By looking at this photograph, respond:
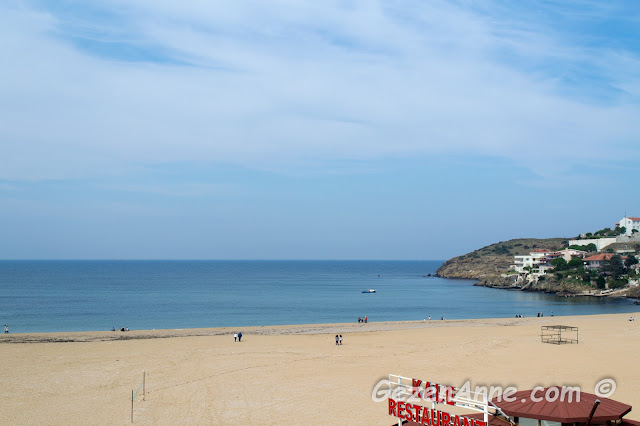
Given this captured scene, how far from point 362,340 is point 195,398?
74.6 feet

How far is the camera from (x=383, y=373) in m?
29.4

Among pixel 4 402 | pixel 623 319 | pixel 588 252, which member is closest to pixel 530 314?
pixel 623 319

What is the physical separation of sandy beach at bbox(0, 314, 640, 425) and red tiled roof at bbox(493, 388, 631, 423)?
8.84 meters

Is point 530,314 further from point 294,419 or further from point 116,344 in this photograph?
point 294,419

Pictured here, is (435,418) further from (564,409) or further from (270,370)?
(270,370)

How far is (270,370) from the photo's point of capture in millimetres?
30438

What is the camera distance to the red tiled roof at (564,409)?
1138 cm

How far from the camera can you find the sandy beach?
72.8ft

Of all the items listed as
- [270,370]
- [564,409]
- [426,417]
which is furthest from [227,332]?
[564,409]

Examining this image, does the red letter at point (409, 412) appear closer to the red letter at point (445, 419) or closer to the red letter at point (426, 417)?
the red letter at point (426, 417)

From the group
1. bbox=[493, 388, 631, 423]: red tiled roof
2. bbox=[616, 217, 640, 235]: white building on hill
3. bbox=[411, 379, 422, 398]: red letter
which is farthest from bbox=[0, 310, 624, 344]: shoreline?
bbox=[616, 217, 640, 235]: white building on hill

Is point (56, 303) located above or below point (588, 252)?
below

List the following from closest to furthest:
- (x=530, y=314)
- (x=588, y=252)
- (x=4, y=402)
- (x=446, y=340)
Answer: (x=4, y=402) < (x=446, y=340) < (x=530, y=314) < (x=588, y=252)

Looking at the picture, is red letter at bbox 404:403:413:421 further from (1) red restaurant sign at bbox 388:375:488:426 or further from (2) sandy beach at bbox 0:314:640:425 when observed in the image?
(2) sandy beach at bbox 0:314:640:425
